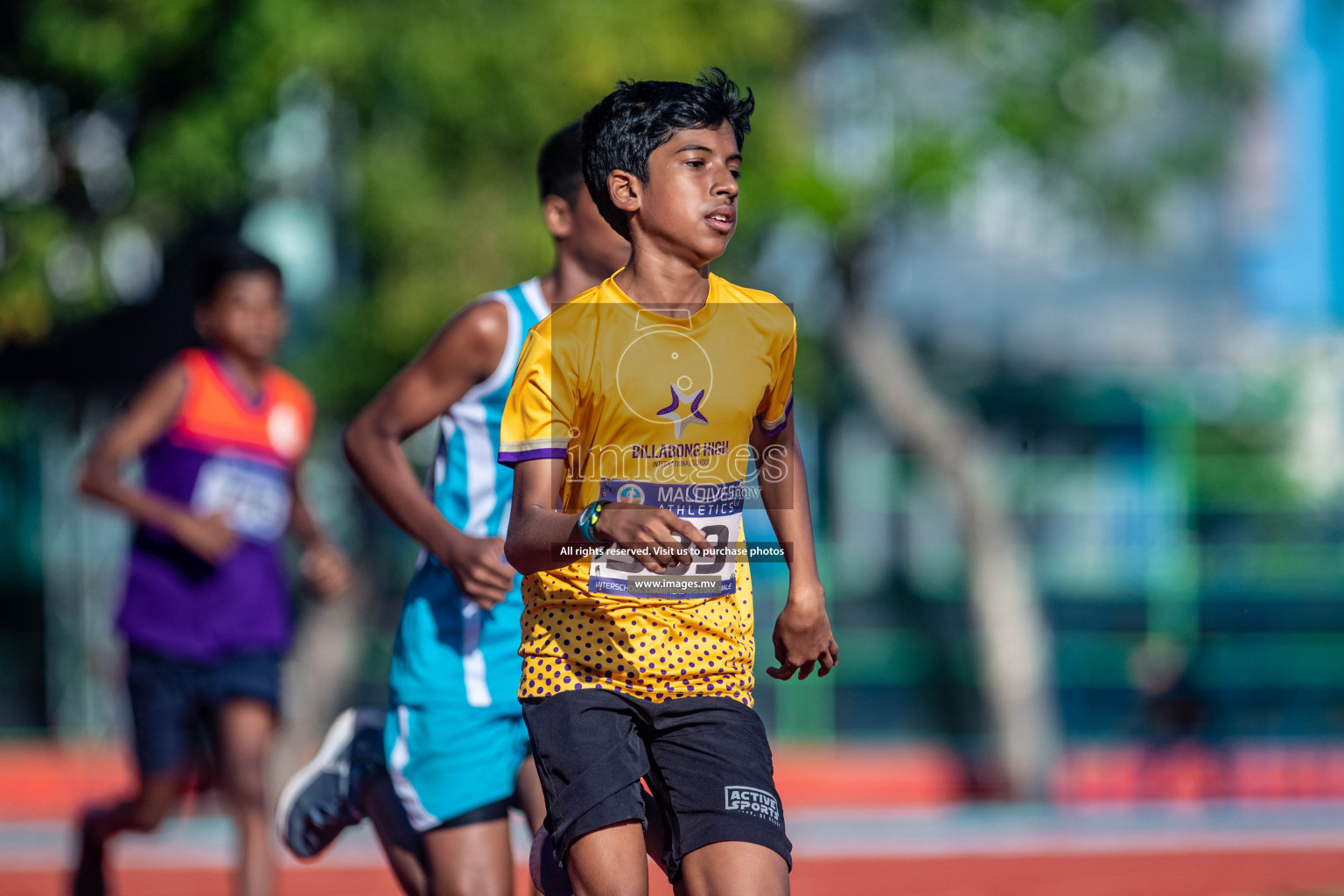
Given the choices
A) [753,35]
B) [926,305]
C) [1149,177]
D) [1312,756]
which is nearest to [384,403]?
[753,35]

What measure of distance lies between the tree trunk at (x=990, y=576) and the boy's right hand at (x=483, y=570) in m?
8.30

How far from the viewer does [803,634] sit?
107 inches

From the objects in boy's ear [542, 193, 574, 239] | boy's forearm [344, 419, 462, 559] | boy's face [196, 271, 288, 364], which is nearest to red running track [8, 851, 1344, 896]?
boy's face [196, 271, 288, 364]

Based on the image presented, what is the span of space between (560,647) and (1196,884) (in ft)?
20.4

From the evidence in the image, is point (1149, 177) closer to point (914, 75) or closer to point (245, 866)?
point (914, 75)

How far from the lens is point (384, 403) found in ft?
12.0

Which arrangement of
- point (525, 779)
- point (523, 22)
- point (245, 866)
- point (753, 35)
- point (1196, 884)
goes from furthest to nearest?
point (753, 35)
point (523, 22)
point (1196, 884)
point (245, 866)
point (525, 779)

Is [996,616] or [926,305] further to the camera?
[926,305]

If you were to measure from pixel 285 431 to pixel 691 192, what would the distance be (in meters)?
3.11

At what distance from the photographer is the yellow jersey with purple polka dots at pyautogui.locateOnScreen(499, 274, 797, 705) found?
8.81 ft

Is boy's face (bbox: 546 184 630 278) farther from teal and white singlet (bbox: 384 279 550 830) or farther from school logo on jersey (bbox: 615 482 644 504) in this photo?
school logo on jersey (bbox: 615 482 644 504)

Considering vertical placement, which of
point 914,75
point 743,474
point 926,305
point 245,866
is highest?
point 914,75

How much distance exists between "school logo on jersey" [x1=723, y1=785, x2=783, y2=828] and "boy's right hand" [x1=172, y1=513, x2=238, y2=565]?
2861 mm

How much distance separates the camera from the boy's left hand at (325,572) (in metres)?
5.35
